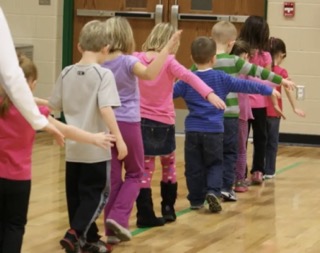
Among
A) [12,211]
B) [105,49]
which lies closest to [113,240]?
[105,49]

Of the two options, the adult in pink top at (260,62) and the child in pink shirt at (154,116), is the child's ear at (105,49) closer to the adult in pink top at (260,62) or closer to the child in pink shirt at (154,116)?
the child in pink shirt at (154,116)

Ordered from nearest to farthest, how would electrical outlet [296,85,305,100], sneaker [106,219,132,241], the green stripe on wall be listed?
1. sneaker [106,219,132,241]
2. electrical outlet [296,85,305,100]
3. the green stripe on wall

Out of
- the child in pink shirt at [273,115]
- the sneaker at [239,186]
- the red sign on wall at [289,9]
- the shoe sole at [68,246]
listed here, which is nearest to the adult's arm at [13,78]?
the shoe sole at [68,246]

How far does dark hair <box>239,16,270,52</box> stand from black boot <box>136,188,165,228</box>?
2.13m

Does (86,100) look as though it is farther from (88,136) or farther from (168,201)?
(168,201)

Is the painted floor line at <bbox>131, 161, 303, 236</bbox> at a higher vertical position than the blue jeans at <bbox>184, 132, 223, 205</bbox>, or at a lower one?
lower

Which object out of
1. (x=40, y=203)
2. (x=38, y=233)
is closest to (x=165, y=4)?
(x=40, y=203)

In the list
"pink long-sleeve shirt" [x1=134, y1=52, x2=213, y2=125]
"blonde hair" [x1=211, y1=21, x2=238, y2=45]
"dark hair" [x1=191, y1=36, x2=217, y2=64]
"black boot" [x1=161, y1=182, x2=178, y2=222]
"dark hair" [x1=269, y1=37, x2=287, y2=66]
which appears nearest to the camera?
"pink long-sleeve shirt" [x1=134, y1=52, x2=213, y2=125]

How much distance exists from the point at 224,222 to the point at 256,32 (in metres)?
1.97

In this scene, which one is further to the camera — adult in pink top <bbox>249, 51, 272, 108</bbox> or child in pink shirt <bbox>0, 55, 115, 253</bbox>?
adult in pink top <bbox>249, 51, 272, 108</bbox>

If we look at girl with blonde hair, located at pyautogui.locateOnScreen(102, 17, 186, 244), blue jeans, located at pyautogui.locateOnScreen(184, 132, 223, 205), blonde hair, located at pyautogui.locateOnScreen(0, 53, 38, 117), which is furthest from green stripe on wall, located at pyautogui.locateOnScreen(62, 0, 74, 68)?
blonde hair, located at pyautogui.locateOnScreen(0, 53, 38, 117)

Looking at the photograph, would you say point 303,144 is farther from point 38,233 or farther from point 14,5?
point 38,233

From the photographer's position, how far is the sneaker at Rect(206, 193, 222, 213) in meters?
5.98

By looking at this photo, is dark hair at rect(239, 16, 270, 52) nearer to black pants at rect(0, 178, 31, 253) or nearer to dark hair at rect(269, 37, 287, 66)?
dark hair at rect(269, 37, 287, 66)
